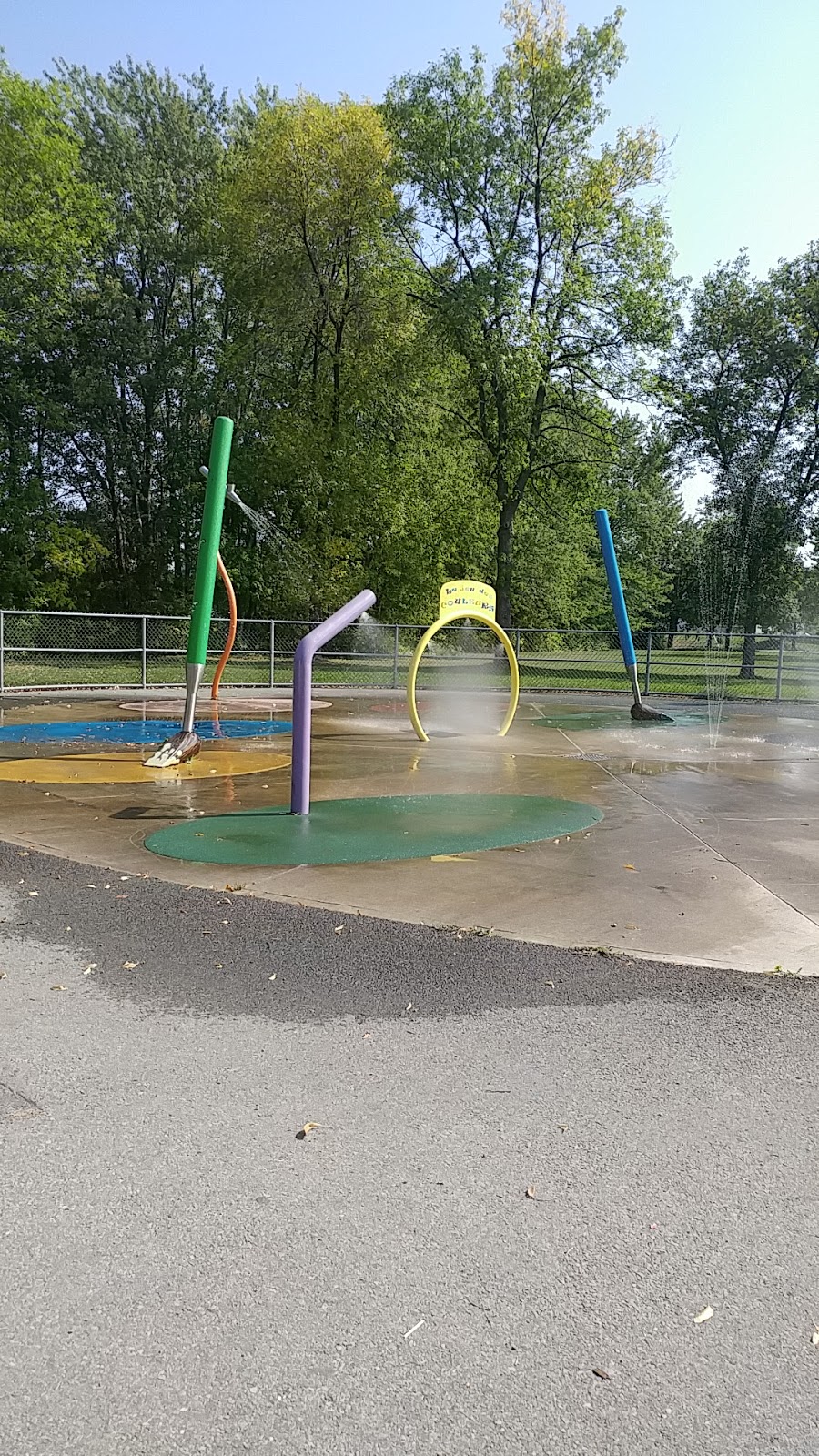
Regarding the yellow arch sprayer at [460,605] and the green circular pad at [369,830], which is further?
the yellow arch sprayer at [460,605]

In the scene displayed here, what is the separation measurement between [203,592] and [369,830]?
4.25 metres

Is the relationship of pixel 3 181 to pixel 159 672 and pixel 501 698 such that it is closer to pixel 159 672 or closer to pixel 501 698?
pixel 159 672

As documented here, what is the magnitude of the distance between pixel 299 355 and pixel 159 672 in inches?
625

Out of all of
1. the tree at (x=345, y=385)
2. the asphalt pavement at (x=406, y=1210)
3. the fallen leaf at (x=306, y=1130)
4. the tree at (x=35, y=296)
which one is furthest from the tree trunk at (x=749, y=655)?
the fallen leaf at (x=306, y=1130)

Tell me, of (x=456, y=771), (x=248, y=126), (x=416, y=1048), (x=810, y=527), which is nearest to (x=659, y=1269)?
(x=416, y=1048)

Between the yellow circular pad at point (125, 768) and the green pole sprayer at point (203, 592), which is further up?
the green pole sprayer at point (203, 592)

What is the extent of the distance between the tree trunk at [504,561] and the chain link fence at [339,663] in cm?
131

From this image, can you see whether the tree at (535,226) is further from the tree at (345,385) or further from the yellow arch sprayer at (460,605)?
the yellow arch sprayer at (460,605)

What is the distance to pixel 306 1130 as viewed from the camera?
9.39 feet

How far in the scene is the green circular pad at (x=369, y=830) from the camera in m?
6.34

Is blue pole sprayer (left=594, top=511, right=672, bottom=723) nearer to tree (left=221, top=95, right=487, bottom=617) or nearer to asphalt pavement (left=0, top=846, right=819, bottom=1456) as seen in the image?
asphalt pavement (left=0, top=846, right=819, bottom=1456)

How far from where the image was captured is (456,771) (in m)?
10.1

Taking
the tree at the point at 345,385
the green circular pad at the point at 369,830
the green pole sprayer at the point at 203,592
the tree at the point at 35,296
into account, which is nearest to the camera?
the green circular pad at the point at 369,830

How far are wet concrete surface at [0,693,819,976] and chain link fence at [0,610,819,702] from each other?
1057cm
